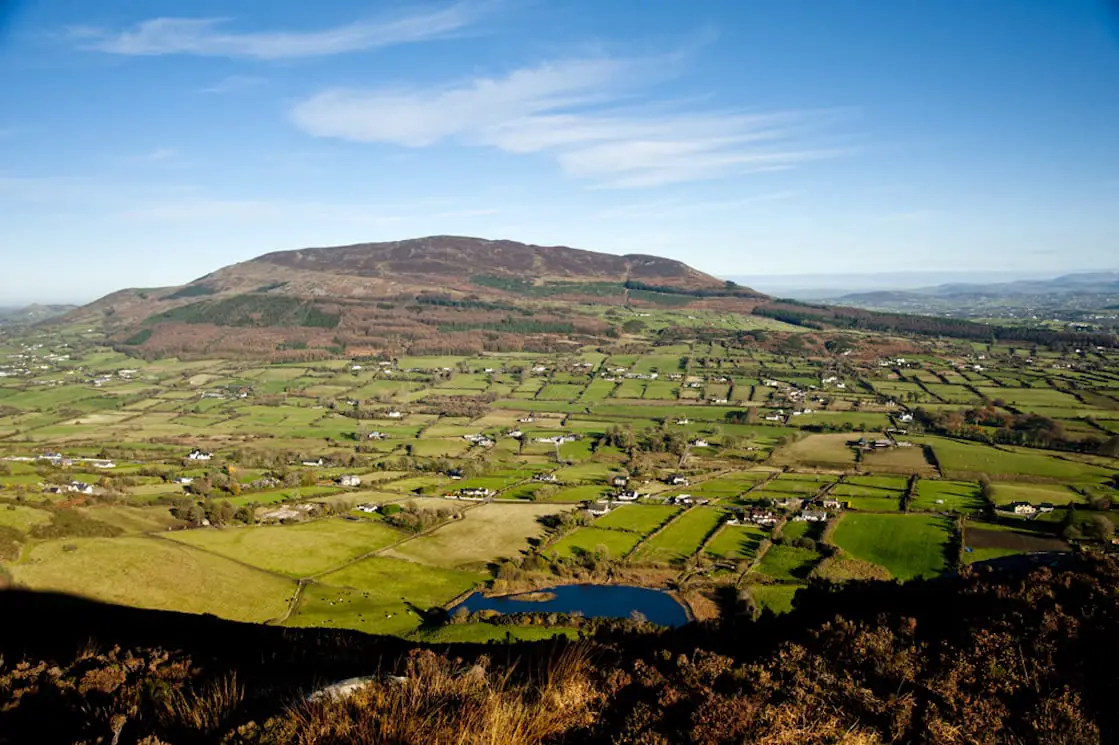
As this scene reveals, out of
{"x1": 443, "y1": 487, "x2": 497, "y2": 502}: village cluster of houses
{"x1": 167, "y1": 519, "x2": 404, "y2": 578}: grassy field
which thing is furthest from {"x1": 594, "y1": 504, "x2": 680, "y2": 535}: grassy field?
{"x1": 167, "y1": 519, "x2": 404, "y2": 578}: grassy field

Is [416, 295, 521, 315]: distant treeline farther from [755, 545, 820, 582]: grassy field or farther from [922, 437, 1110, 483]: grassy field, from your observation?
[755, 545, 820, 582]: grassy field

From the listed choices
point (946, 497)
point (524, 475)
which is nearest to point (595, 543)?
point (524, 475)

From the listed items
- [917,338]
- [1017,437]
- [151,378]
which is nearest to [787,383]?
[1017,437]

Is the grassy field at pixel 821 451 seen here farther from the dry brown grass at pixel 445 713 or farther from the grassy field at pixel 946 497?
the dry brown grass at pixel 445 713

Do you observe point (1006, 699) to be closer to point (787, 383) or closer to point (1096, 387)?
point (787, 383)

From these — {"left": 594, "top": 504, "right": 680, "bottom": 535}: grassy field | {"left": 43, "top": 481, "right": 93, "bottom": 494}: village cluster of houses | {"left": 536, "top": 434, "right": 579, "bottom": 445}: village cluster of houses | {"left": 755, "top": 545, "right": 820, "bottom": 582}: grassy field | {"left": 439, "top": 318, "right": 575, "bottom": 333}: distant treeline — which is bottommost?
{"left": 755, "top": 545, "right": 820, "bottom": 582}: grassy field

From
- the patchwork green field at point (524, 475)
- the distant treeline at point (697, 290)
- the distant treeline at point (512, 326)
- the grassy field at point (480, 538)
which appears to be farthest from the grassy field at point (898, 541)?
the distant treeline at point (697, 290)
